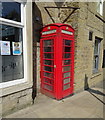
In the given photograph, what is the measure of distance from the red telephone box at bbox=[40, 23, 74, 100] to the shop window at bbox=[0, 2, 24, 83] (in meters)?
A: 1.11

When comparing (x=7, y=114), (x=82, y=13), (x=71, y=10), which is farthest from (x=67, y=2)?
(x=7, y=114)

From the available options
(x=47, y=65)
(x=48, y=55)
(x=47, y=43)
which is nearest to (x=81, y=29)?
(x=47, y=43)

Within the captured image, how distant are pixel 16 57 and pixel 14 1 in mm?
1674

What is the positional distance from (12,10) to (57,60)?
2.20 metres

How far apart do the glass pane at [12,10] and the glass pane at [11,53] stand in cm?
31

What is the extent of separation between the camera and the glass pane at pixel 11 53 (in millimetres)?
3084

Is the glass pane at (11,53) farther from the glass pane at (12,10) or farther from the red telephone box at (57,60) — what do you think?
the red telephone box at (57,60)

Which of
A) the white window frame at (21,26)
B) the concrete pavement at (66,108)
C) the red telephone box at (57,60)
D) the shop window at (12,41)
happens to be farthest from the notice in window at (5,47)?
the concrete pavement at (66,108)

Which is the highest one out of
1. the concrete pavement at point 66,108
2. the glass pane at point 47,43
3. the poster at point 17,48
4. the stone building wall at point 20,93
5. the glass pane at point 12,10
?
the glass pane at point 12,10

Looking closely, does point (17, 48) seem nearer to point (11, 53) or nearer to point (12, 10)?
point (11, 53)

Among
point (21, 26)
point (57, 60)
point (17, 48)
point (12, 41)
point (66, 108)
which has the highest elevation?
point (21, 26)

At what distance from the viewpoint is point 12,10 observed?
3.22 metres

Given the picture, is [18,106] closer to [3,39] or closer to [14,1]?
[3,39]

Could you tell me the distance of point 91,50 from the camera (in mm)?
5492
